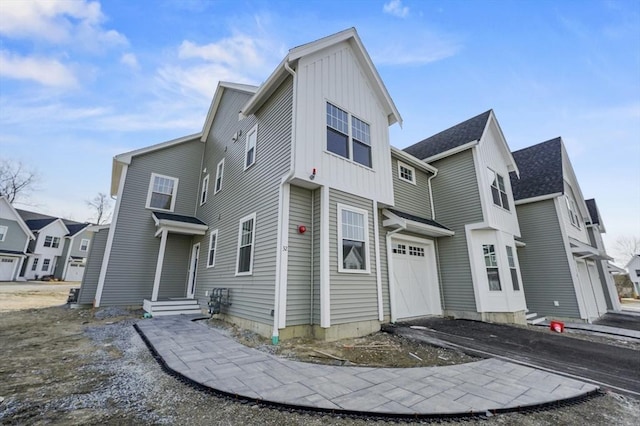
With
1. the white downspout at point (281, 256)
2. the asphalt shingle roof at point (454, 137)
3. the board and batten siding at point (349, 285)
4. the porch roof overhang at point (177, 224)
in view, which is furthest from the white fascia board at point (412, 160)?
the porch roof overhang at point (177, 224)

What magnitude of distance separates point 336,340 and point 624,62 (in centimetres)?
1341

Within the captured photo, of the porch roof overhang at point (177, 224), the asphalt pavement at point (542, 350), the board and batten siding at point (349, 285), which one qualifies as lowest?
the asphalt pavement at point (542, 350)

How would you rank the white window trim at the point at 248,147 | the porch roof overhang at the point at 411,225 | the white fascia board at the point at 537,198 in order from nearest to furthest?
the porch roof overhang at the point at 411,225 < the white window trim at the point at 248,147 < the white fascia board at the point at 537,198

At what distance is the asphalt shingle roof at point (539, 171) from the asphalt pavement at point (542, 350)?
7311mm

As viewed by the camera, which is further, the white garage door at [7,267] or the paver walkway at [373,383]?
the white garage door at [7,267]

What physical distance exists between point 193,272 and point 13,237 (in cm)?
2874

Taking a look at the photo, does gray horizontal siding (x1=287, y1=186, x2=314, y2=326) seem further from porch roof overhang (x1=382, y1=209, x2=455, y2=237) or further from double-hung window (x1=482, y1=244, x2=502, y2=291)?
double-hung window (x1=482, y1=244, x2=502, y2=291)

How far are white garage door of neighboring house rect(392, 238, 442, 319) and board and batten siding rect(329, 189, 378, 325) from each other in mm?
1489

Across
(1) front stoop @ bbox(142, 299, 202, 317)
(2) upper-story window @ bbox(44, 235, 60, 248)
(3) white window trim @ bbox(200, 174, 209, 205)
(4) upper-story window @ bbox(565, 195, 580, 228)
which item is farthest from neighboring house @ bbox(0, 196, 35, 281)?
(4) upper-story window @ bbox(565, 195, 580, 228)

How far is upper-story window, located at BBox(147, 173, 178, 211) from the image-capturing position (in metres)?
11.1

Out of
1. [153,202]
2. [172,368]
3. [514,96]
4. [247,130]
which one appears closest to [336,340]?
[172,368]

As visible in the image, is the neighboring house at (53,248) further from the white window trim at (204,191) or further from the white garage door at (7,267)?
the white window trim at (204,191)

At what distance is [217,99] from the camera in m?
11.9

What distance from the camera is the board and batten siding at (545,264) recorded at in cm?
1047
